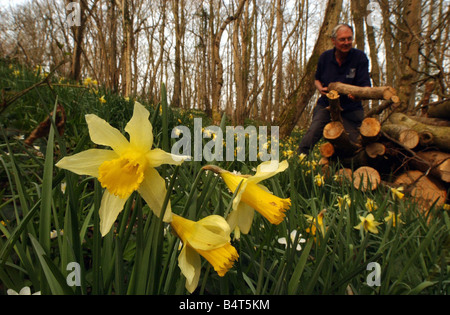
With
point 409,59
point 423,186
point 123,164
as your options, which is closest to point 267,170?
point 123,164

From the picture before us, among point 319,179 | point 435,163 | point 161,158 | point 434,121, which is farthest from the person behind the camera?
point 434,121

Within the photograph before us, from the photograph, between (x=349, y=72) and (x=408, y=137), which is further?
(x=349, y=72)

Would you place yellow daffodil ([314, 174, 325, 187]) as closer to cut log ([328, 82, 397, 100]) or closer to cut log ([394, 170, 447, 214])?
cut log ([394, 170, 447, 214])

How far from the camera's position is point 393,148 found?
10.3 feet

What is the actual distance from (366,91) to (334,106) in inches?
14.0

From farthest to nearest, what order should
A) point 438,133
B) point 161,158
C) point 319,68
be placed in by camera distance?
point 319,68 → point 438,133 → point 161,158

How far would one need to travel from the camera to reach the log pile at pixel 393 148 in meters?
2.78

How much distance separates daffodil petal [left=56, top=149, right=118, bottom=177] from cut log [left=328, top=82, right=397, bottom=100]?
3.07 meters

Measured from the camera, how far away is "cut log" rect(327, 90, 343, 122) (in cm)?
302

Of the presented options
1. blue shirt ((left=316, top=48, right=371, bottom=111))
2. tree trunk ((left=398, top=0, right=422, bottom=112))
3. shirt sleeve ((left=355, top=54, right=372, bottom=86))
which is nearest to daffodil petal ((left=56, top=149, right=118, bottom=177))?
blue shirt ((left=316, top=48, right=371, bottom=111))

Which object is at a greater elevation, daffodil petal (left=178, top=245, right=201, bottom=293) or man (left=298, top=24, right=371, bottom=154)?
man (left=298, top=24, right=371, bottom=154)

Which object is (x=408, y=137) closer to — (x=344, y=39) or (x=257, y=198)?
(x=344, y=39)

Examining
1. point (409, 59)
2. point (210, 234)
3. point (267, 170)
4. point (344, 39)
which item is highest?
point (409, 59)
